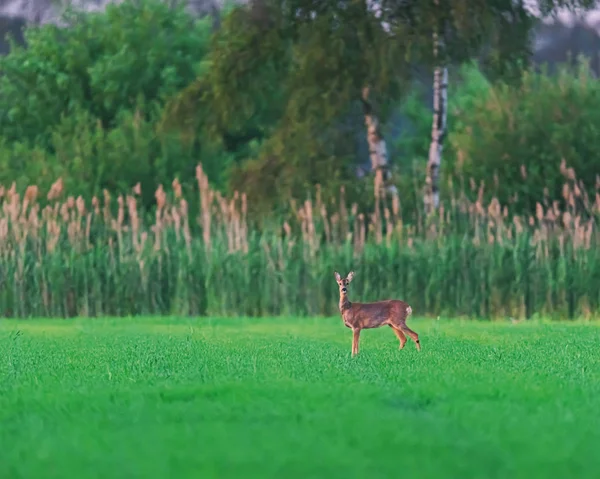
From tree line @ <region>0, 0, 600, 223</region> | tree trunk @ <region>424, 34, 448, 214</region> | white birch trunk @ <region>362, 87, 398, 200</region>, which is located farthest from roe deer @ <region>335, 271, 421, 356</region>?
white birch trunk @ <region>362, 87, 398, 200</region>

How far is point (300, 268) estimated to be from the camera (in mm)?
20312

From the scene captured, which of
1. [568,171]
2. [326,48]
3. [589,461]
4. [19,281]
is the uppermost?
[326,48]

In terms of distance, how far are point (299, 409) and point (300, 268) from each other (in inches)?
502

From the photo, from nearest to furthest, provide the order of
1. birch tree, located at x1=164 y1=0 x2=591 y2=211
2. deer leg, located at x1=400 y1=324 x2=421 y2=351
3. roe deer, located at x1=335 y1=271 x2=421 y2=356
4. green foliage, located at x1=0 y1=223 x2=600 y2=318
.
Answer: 1. roe deer, located at x1=335 y1=271 x2=421 y2=356
2. deer leg, located at x1=400 y1=324 x2=421 y2=351
3. green foliage, located at x1=0 y1=223 x2=600 y2=318
4. birch tree, located at x1=164 y1=0 x2=591 y2=211

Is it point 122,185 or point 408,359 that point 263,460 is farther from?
point 122,185

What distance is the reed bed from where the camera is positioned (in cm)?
1984

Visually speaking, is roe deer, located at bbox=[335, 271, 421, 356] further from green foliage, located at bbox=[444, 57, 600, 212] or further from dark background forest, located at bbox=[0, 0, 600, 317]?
green foliage, located at bbox=[444, 57, 600, 212]

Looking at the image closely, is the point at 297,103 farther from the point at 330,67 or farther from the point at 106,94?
the point at 106,94

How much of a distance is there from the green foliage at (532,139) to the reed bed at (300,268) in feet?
19.7

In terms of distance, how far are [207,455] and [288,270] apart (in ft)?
46.9

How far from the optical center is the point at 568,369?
1009cm

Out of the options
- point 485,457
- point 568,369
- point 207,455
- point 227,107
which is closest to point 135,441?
point 207,455

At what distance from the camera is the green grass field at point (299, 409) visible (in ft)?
19.1

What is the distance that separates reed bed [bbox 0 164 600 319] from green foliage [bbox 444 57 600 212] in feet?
19.7
